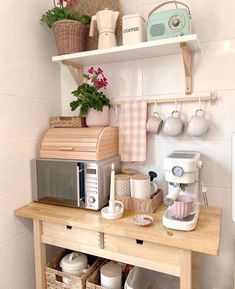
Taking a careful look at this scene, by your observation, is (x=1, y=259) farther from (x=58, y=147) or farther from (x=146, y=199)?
(x=146, y=199)

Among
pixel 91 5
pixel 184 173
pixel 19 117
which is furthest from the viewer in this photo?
pixel 91 5

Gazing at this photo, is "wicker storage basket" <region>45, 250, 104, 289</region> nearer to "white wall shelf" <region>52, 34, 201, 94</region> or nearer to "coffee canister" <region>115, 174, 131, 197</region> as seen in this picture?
"coffee canister" <region>115, 174, 131, 197</region>

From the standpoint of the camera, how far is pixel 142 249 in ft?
3.20

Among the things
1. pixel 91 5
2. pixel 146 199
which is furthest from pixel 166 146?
pixel 91 5

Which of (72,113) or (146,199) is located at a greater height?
(72,113)

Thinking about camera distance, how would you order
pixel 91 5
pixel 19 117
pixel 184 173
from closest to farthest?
1. pixel 184 173
2. pixel 19 117
3. pixel 91 5

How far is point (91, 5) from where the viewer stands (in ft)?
4.50

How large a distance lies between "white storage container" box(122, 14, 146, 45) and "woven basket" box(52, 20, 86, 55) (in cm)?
25

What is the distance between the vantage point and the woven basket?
49.4 inches

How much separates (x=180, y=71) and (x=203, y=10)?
308 millimetres

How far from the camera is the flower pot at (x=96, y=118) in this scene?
4.33 feet

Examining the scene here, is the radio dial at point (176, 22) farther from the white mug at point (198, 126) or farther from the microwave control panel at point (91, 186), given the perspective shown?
the microwave control panel at point (91, 186)

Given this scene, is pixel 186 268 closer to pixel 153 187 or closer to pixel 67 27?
pixel 153 187

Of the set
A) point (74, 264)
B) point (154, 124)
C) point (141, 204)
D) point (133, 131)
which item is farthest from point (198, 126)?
point (74, 264)
